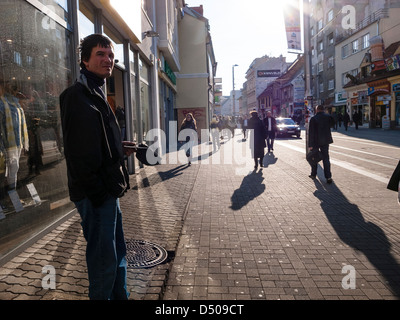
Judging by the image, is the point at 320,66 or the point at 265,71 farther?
the point at 265,71

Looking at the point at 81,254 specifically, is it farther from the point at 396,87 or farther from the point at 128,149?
the point at 396,87

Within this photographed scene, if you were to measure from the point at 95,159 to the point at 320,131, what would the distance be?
7.06 meters

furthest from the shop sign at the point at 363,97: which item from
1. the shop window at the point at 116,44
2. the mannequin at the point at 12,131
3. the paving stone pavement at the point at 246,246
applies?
the mannequin at the point at 12,131

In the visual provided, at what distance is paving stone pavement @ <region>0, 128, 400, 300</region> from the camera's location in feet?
10.2

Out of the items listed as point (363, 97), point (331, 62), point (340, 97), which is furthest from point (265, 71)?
point (363, 97)

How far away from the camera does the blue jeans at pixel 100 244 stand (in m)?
2.39

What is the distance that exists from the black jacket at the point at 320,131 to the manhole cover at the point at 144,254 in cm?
544

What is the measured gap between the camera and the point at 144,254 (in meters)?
3.96

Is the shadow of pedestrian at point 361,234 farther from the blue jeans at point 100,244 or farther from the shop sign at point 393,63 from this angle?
the shop sign at point 393,63

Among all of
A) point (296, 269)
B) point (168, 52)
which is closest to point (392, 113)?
point (168, 52)

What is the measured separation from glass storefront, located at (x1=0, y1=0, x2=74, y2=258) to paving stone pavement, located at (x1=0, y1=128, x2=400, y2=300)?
0.38 metres

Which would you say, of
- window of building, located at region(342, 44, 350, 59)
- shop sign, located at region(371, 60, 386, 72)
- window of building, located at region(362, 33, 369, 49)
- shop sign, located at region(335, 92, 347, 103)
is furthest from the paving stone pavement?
window of building, located at region(342, 44, 350, 59)
